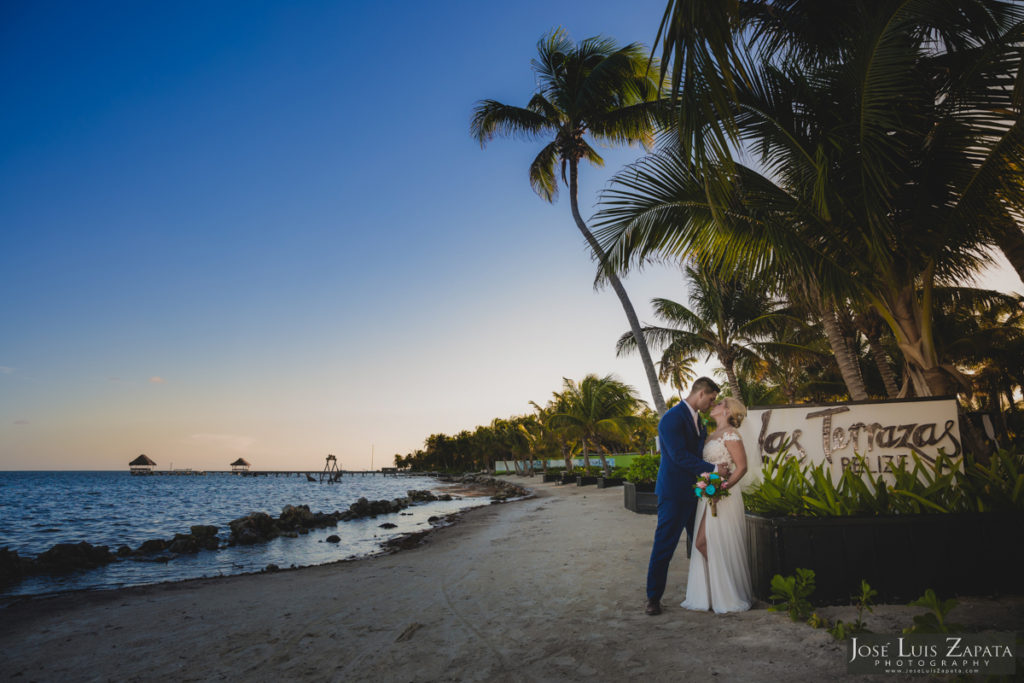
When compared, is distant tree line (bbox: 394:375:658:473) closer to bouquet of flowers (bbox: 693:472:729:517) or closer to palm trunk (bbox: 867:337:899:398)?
palm trunk (bbox: 867:337:899:398)

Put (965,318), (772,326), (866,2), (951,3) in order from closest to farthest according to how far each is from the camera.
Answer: (951,3) < (866,2) < (772,326) < (965,318)

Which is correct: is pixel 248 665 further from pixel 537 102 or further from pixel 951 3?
pixel 537 102

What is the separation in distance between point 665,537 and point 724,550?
49cm

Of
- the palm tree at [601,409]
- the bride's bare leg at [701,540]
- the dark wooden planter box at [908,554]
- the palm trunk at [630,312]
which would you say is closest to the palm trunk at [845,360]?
the palm trunk at [630,312]

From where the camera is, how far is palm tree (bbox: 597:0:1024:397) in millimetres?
4891

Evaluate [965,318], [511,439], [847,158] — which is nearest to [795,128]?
[847,158]

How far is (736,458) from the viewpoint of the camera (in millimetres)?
4070

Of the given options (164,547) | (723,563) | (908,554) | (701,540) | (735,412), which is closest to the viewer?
(908,554)

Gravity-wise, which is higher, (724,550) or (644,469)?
(724,550)

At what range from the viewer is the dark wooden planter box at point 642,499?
12.5 metres

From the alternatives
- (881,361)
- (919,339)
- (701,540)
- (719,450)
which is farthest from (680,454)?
(881,361)

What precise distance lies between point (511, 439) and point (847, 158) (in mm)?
59385

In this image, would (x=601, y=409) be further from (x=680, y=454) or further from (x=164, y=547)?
(x=680, y=454)

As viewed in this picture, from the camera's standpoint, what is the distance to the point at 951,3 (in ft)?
13.6
